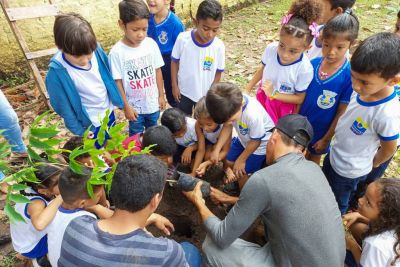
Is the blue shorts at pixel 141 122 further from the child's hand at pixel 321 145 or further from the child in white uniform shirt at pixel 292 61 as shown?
the child's hand at pixel 321 145

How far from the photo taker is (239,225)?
6.43 ft

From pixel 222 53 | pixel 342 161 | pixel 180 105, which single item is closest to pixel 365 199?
pixel 342 161

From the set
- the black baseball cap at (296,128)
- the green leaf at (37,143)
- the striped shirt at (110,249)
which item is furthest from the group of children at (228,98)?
the green leaf at (37,143)

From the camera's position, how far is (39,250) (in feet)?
7.06

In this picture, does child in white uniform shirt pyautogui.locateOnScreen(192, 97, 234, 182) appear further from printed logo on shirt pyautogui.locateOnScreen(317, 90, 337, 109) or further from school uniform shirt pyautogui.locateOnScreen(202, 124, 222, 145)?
printed logo on shirt pyautogui.locateOnScreen(317, 90, 337, 109)

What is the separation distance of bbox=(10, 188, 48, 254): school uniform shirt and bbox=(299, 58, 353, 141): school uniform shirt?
2205 mm

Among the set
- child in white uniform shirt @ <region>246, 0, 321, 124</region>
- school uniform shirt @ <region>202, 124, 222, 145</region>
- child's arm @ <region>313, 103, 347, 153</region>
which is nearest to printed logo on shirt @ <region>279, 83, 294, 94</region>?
child in white uniform shirt @ <region>246, 0, 321, 124</region>

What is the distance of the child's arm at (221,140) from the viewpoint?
2930mm

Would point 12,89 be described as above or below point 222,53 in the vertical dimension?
below

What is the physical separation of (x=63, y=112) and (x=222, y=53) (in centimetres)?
160

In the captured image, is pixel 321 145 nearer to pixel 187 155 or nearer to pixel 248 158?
pixel 248 158

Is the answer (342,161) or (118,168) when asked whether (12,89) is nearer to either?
(118,168)

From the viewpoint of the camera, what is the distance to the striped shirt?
1500 mm

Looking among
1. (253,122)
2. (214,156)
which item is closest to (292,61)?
(253,122)
